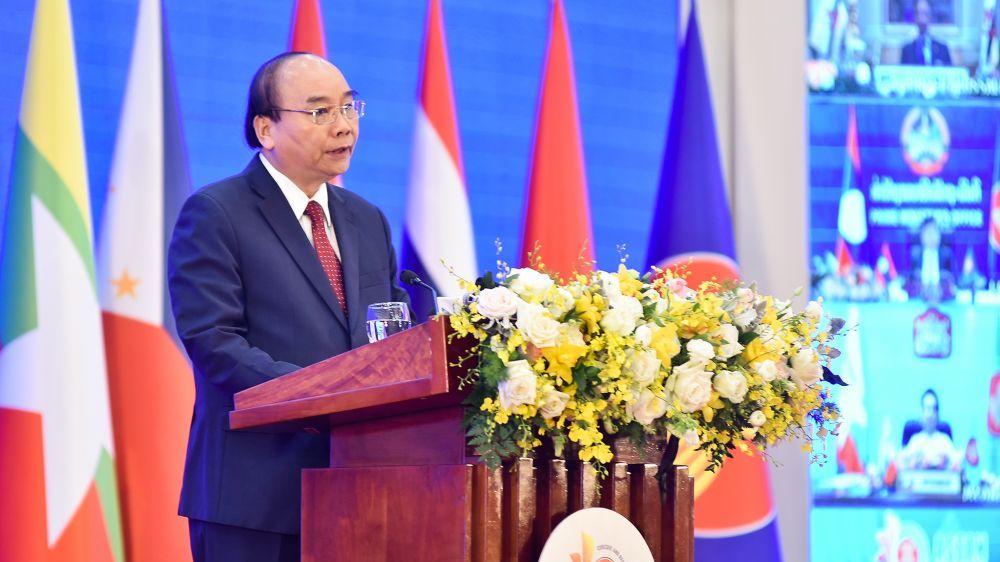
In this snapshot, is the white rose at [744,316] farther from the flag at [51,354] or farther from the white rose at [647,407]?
the flag at [51,354]

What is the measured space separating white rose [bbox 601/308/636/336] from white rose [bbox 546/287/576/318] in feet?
0.17

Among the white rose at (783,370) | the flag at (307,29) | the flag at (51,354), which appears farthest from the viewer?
the flag at (307,29)

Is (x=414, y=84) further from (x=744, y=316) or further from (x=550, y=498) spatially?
(x=550, y=498)

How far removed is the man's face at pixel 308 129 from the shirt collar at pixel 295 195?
15mm

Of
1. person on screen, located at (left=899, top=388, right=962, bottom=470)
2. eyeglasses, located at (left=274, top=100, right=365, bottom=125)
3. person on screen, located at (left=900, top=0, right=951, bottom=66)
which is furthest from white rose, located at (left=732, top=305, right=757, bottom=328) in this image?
person on screen, located at (left=900, top=0, right=951, bottom=66)

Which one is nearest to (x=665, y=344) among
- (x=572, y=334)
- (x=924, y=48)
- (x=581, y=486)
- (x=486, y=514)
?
(x=572, y=334)

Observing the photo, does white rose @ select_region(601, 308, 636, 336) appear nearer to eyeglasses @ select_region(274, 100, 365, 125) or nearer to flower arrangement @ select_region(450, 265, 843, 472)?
flower arrangement @ select_region(450, 265, 843, 472)

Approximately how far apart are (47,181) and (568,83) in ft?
5.96

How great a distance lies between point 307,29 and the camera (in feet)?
13.1

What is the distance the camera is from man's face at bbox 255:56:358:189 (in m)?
2.55

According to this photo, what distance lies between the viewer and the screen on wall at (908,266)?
4.48m

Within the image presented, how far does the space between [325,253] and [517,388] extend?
1.03m

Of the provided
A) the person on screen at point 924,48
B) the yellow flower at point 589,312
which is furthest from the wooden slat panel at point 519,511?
the person on screen at point 924,48

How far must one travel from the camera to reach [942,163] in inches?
181
